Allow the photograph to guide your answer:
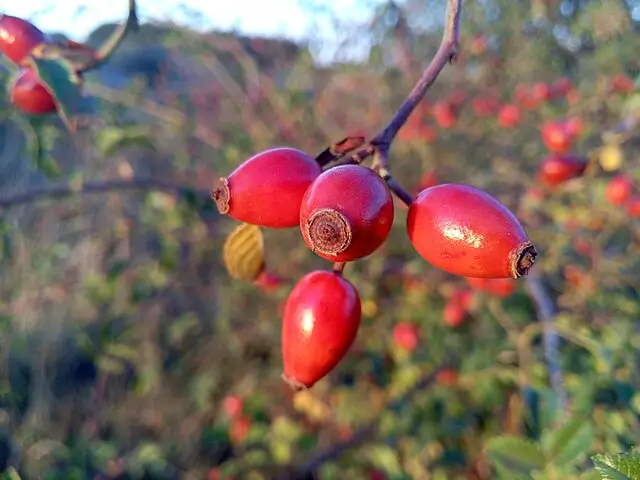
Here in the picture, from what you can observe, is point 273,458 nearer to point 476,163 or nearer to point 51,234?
point 51,234

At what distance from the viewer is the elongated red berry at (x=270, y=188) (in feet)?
2.91

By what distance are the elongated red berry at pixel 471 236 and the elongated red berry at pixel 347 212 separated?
0.26ft

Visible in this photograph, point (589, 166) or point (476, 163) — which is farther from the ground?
point (589, 166)

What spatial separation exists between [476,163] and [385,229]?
3.88 metres

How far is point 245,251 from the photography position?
3.83 ft

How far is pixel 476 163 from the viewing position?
→ 449 cm

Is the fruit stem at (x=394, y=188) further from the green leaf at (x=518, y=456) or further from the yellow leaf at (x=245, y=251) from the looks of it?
the green leaf at (x=518, y=456)

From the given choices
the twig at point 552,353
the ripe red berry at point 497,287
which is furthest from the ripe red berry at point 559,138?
the twig at point 552,353

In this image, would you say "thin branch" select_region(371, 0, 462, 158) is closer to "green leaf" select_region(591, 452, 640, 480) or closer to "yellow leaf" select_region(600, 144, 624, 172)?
"green leaf" select_region(591, 452, 640, 480)

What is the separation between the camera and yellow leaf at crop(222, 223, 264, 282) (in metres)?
1.13

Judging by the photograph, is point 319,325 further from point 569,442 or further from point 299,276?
point 299,276

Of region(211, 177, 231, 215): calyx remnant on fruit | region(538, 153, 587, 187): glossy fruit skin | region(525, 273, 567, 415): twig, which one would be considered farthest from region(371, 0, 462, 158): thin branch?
region(538, 153, 587, 187): glossy fruit skin

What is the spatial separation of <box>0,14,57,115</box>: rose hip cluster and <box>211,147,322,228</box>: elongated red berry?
63cm

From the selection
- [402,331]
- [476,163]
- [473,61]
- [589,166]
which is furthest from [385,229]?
[473,61]
